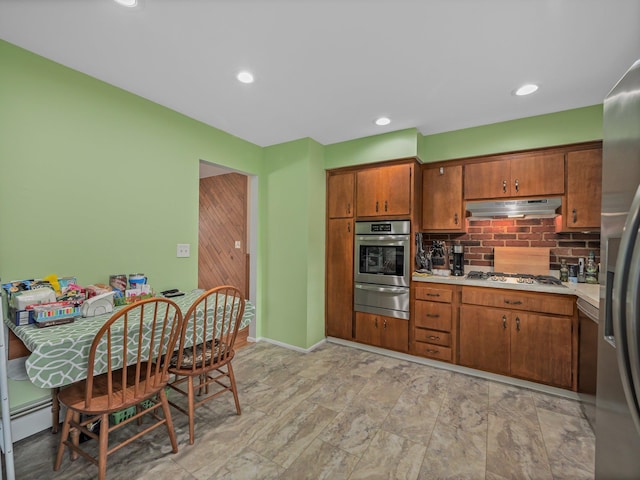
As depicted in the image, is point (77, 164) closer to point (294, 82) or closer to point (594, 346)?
point (294, 82)

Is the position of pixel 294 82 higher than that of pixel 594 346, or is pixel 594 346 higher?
pixel 294 82

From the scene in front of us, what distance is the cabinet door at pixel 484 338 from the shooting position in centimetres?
257

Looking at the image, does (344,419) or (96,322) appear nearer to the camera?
(96,322)

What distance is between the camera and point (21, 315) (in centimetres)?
157

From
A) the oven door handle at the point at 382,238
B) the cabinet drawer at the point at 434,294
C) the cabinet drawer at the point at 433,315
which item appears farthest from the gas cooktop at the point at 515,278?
the oven door handle at the point at 382,238

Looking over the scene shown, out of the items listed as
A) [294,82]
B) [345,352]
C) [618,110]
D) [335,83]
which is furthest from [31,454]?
[618,110]

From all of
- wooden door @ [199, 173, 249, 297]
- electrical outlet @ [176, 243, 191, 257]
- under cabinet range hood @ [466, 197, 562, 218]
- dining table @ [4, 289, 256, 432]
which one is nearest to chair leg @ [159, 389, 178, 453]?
dining table @ [4, 289, 256, 432]

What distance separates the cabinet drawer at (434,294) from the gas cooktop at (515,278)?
291 mm

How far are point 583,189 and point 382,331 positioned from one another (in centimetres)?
236

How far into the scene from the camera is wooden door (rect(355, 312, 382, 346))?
3225 millimetres

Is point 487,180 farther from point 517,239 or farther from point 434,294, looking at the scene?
point 434,294

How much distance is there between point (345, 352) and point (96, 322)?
2.45 metres

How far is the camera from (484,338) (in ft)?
8.70

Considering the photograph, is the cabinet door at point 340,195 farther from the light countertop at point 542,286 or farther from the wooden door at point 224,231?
the wooden door at point 224,231
